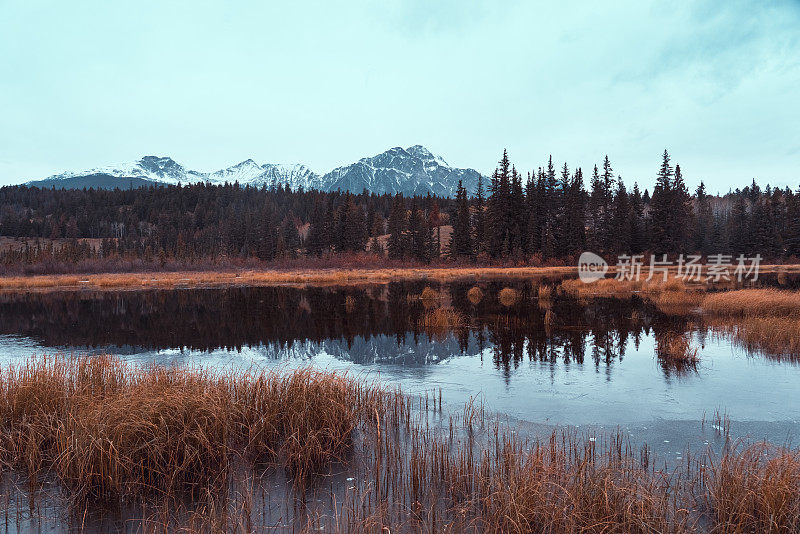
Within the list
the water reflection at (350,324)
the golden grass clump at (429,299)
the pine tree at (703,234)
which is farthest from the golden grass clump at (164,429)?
the pine tree at (703,234)

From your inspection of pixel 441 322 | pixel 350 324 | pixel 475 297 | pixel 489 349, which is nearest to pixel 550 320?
pixel 441 322

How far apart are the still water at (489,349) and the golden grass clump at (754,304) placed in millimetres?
2246

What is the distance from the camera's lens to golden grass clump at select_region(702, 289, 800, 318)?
17547 mm

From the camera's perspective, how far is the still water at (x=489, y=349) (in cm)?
870

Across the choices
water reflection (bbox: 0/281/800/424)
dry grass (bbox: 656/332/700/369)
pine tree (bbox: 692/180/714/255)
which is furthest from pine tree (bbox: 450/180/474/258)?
dry grass (bbox: 656/332/700/369)

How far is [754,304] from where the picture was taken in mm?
18719

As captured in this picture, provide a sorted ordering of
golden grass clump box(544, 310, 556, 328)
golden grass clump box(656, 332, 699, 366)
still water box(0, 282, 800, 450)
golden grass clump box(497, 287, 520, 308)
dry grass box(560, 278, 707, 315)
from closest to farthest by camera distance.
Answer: still water box(0, 282, 800, 450) < golden grass clump box(656, 332, 699, 366) < golden grass clump box(544, 310, 556, 328) < dry grass box(560, 278, 707, 315) < golden grass clump box(497, 287, 520, 308)

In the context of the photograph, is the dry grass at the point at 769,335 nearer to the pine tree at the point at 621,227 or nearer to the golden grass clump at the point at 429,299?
the golden grass clump at the point at 429,299

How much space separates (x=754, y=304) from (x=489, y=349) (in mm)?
12952

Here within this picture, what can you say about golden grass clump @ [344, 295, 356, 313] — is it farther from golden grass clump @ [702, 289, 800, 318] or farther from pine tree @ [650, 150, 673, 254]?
pine tree @ [650, 150, 673, 254]

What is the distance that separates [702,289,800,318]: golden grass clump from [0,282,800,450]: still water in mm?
2246

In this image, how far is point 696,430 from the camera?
7371mm

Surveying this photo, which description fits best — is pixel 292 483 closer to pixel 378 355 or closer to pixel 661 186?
pixel 378 355

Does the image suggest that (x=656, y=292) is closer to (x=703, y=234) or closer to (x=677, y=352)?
(x=677, y=352)
